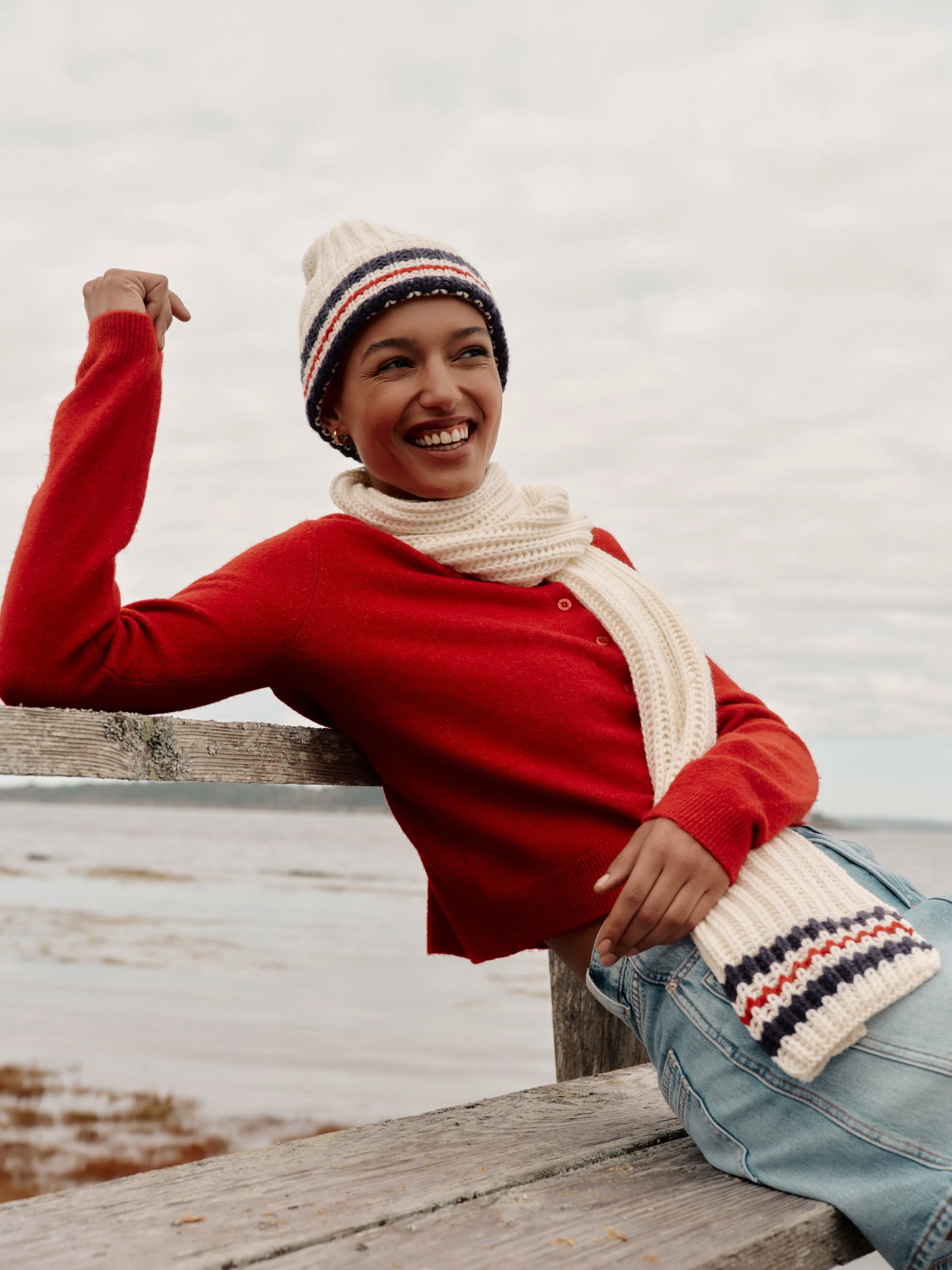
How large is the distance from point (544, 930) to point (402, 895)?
38.1 ft

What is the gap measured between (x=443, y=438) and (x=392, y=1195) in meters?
1.13

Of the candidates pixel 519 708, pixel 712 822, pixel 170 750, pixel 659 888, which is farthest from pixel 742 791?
pixel 170 750

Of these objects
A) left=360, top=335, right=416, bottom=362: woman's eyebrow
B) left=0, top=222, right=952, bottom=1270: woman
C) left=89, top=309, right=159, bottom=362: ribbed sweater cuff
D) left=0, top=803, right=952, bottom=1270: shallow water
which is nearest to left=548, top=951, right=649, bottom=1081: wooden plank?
left=0, top=222, right=952, bottom=1270: woman

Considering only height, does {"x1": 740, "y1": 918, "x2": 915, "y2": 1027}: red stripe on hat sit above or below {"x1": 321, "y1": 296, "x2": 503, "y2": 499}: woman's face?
below

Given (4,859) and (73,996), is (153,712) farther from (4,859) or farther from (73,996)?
(4,859)

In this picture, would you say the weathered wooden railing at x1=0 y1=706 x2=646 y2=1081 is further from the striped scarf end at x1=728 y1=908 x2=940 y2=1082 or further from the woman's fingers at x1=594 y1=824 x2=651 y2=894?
the striped scarf end at x1=728 y1=908 x2=940 y2=1082

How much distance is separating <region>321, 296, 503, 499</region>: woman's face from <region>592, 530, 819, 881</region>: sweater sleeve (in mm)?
587

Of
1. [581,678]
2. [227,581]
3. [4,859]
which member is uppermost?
[227,581]

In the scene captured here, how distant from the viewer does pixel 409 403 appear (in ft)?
5.87

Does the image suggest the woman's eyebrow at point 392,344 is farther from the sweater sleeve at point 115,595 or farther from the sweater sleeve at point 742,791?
the sweater sleeve at point 742,791

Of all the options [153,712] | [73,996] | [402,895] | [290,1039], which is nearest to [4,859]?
[402,895]

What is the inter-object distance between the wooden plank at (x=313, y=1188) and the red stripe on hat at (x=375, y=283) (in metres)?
1.22

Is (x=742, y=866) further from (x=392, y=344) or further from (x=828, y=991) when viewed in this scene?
(x=392, y=344)

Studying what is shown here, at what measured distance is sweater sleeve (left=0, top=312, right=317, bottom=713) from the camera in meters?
1.39
